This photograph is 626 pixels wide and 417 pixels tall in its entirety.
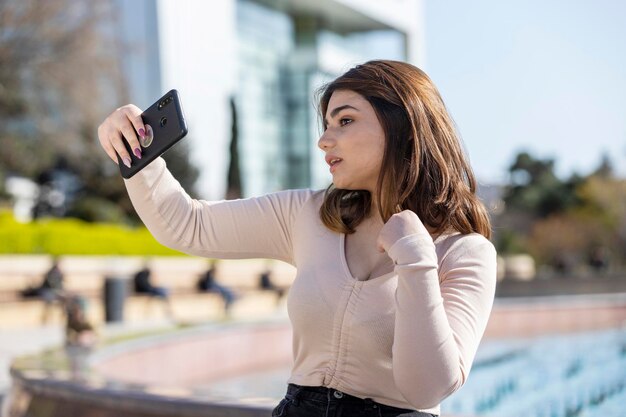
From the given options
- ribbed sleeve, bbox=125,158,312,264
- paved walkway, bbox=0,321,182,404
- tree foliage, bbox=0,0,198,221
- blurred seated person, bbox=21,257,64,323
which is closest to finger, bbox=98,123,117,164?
ribbed sleeve, bbox=125,158,312,264

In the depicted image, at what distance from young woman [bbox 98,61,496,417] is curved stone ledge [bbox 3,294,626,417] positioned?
254cm

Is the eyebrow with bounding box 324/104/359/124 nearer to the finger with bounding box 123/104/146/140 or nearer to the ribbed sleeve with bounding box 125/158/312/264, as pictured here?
the ribbed sleeve with bounding box 125/158/312/264

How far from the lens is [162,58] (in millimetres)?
40719

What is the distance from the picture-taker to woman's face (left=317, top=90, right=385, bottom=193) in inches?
89.9

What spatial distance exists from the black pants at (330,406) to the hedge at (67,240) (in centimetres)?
1829

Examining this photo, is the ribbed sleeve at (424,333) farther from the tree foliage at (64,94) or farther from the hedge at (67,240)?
the tree foliage at (64,94)

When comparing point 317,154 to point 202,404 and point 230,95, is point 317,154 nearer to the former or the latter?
point 230,95

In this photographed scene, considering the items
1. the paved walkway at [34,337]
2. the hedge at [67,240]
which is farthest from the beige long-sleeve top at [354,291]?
the hedge at [67,240]

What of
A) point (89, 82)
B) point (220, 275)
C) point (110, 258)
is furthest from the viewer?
point (89, 82)

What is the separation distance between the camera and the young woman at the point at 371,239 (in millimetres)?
2027

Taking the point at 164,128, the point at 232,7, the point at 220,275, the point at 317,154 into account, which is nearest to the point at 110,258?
the point at 220,275

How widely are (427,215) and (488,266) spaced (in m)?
0.18

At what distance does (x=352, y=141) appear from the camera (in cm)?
228

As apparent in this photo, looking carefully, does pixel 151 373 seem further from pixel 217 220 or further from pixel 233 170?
pixel 233 170
